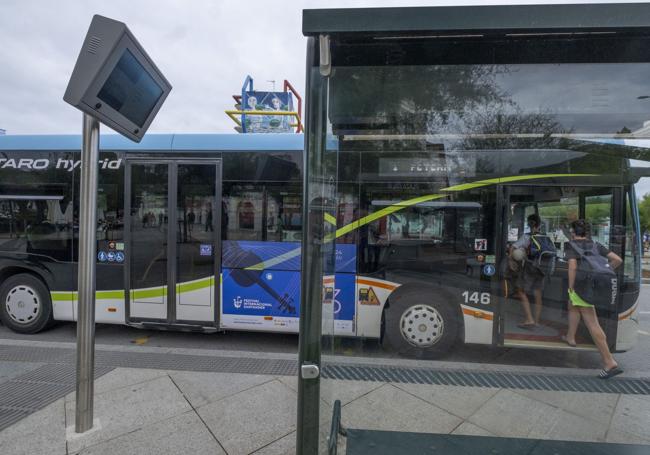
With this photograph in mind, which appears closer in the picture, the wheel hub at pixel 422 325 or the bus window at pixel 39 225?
the wheel hub at pixel 422 325

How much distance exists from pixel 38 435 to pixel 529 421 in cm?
368

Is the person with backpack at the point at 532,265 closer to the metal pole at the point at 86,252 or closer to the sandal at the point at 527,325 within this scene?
the sandal at the point at 527,325

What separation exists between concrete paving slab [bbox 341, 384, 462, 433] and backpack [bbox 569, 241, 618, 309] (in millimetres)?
1900

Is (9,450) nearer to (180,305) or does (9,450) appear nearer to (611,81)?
(180,305)

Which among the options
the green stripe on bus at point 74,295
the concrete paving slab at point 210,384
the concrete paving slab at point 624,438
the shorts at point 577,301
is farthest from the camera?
the green stripe on bus at point 74,295

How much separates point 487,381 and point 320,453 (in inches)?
69.2

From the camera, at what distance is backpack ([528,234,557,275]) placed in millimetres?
4176

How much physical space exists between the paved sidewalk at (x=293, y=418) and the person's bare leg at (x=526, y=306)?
1.23 m

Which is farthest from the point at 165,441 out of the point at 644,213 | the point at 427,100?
the point at 644,213

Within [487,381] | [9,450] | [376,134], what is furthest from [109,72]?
[487,381]

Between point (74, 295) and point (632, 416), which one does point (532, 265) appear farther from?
point (74, 295)

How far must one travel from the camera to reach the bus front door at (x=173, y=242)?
513 centimetres

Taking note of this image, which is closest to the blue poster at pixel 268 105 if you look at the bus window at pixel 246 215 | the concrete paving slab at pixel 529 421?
the bus window at pixel 246 215

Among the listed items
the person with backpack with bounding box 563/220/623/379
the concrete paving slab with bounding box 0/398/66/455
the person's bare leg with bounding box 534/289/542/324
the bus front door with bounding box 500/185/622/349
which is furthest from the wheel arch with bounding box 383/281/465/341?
the concrete paving slab with bounding box 0/398/66/455
